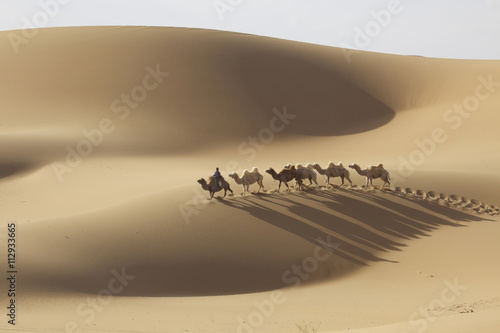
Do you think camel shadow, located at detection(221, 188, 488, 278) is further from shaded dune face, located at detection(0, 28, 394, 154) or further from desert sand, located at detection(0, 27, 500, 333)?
shaded dune face, located at detection(0, 28, 394, 154)

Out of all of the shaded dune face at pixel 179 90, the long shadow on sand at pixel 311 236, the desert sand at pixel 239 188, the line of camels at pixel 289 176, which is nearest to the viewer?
the desert sand at pixel 239 188

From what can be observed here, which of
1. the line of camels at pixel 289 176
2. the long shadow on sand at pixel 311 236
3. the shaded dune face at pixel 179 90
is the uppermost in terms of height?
the shaded dune face at pixel 179 90

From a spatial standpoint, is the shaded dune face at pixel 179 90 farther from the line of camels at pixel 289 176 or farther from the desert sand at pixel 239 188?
the line of camels at pixel 289 176

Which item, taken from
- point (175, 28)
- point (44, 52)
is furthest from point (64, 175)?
point (175, 28)

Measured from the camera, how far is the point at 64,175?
32000mm

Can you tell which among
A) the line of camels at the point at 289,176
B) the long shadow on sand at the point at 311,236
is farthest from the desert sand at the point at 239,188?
the line of camels at the point at 289,176

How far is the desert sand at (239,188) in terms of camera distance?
52.0ft

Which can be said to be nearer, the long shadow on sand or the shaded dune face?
the long shadow on sand

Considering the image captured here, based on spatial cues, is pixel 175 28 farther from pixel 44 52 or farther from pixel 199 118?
pixel 199 118

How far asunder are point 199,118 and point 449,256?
2422 cm

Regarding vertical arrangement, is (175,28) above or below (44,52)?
above

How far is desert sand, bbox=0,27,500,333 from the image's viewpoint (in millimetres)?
15844

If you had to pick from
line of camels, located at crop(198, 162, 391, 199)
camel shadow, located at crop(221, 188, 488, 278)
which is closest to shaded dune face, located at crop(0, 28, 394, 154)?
line of camels, located at crop(198, 162, 391, 199)

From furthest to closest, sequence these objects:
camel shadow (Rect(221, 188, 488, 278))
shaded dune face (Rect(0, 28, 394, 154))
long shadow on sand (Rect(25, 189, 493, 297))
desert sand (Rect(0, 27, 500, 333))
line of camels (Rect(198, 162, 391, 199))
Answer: shaded dune face (Rect(0, 28, 394, 154)), line of camels (Rect(198, 162, 391, 199)), camel shadow (Rect(221, 188, 488, 278)), long shadow on sand (Rect(25, 189, 493, 297)), desert sand (Rect(0, 27, 500, 333))
